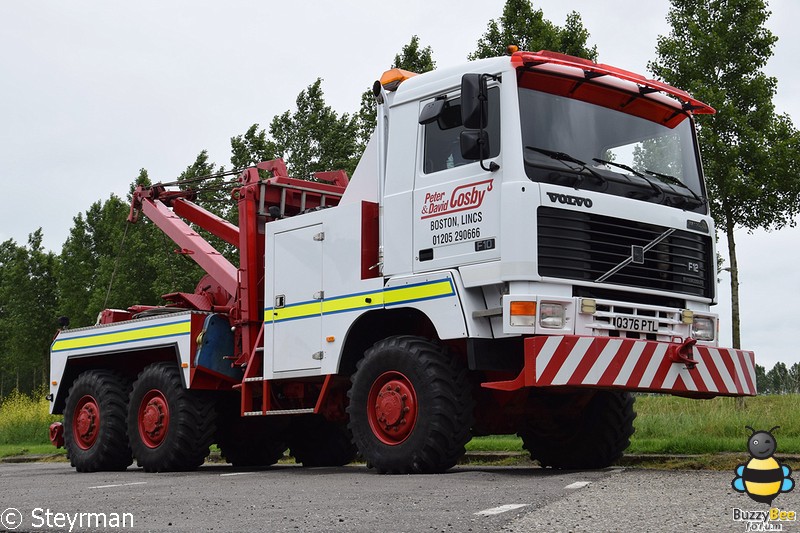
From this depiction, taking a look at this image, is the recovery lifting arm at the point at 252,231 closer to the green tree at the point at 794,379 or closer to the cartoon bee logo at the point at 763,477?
the cartoon bee logo at the point at 763,477

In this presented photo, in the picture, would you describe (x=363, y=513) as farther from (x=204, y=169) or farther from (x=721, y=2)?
(x=204, y=169)

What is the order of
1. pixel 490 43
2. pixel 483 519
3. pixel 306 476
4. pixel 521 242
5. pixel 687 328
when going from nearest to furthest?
1. pixel 483 519
2. pixel 521 242
3. pixel 687 328
4. pixel 306 476
5. pixel 490 43

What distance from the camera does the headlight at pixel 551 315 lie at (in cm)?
891

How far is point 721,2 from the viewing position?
21.4m

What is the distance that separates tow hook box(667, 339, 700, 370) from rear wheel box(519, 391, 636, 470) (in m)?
1.34

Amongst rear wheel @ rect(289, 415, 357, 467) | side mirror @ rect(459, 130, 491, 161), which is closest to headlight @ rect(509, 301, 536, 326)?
side mirror @ rect(459, 130, 491, 161)

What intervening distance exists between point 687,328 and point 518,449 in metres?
5.01

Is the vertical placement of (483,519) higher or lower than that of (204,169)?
lower

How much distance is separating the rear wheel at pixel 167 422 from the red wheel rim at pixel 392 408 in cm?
332

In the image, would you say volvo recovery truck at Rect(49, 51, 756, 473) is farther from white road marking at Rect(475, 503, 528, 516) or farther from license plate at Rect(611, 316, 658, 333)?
white road marking at Rect(475, 503, 528, 516)

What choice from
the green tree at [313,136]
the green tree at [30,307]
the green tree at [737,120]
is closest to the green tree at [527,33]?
the green tree at [737,120]

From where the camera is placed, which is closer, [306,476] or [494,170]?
[494,170]

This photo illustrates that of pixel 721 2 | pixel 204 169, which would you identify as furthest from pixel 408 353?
pixel 204 169

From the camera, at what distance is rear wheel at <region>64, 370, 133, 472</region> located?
531 inches
